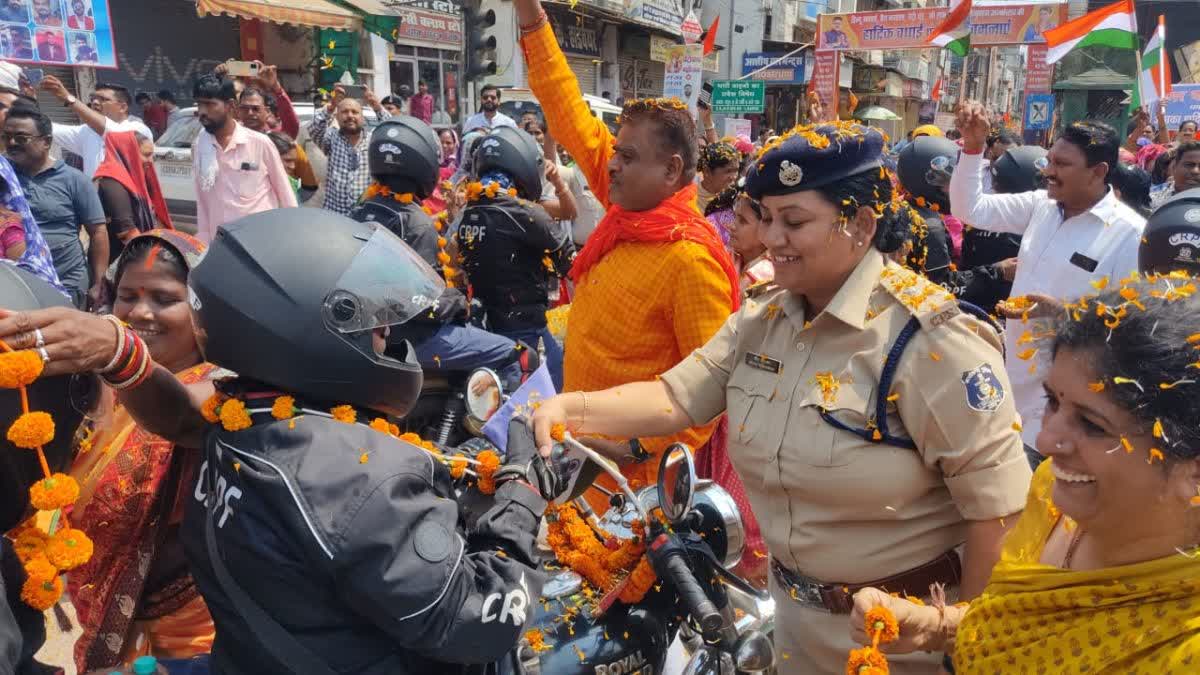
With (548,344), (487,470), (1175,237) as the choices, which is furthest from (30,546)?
(548,344)

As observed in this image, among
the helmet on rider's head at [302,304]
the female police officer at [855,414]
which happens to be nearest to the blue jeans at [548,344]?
the female police officer at [855,414]

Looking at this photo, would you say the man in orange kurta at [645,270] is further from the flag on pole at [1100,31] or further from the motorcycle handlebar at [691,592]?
the flag on pole at [1100,31]

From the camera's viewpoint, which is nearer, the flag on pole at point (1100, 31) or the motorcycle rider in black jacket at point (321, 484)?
the motorcycle rider in black jacket at point (321, 484)

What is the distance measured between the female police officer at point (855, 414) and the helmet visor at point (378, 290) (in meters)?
0.58

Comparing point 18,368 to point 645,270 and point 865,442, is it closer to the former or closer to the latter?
point 865,442

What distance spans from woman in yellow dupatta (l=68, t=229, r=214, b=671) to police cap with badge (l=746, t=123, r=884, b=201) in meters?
1.56

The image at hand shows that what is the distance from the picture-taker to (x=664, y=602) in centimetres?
238

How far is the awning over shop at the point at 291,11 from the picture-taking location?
1384 centimetres

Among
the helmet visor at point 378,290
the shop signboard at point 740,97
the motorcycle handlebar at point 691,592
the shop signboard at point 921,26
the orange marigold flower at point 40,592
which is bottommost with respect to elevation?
the motorcycle handlebar at point 691,592

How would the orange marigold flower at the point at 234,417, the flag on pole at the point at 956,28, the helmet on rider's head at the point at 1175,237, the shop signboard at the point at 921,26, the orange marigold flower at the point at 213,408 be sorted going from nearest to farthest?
the orange marigold flower at the point at 234,417 < the orange marigold flower at the point at 213,408 < the helmet on rider's head at the point at 1175,237 < the flag on pole at the point at 956,28 < the shop signboard at the point at 921,26

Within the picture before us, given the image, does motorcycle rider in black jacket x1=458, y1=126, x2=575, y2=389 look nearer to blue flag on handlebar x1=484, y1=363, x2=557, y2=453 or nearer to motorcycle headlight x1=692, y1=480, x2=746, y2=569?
blue flag on handlebar x1=484, y1=363, x2=557, y2=453

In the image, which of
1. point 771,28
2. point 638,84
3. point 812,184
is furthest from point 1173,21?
point 812,184

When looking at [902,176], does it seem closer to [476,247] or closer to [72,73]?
[476,247]

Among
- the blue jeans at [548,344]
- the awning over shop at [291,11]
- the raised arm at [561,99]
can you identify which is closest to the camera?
the raised arm at [561,99]
